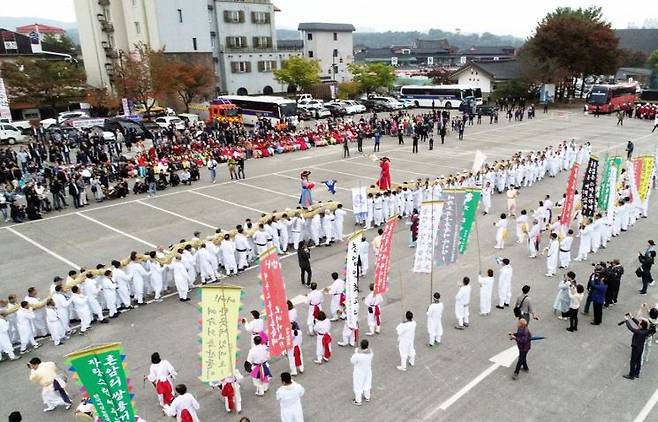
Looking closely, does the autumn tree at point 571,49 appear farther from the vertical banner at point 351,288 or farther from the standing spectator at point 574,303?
the vertical banner at point 351,288

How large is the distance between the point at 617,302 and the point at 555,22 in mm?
49768

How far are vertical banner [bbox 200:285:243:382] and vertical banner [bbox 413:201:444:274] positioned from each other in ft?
16.7

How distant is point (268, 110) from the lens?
40.1 metres

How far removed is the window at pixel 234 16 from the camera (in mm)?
54156

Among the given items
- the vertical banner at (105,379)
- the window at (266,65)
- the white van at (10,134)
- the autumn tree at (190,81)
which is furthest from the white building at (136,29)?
the vertical banner at (105,379)

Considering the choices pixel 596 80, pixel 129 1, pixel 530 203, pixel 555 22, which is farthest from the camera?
pixel 596 80

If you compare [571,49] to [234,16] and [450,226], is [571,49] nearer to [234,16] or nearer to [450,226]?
[234,16]

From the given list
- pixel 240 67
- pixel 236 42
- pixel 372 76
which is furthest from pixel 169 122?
pixel 372 76

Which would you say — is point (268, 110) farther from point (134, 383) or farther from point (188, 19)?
point (134, 383)

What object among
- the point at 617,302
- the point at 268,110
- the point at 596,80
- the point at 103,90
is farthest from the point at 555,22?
the point at 617,302

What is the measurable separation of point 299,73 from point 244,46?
8.38 m

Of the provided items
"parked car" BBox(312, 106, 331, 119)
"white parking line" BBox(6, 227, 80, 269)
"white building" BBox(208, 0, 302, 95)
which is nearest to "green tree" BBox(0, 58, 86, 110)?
"white building" BBox(208, 0, 302, 95)

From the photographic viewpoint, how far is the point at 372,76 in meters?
55.9

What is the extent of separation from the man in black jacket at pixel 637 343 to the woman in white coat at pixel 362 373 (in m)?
4.68
